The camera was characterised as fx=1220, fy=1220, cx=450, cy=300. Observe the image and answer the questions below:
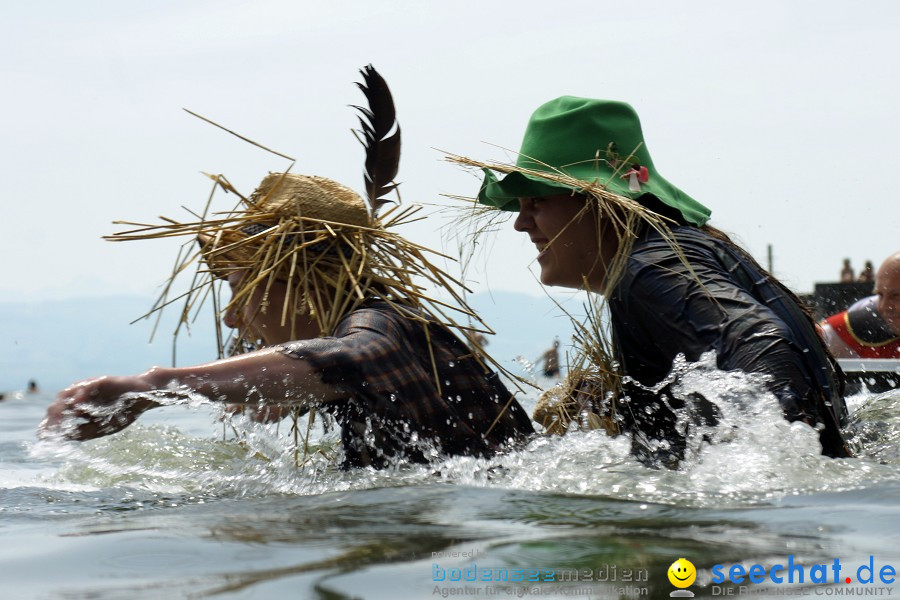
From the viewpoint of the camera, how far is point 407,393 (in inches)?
137

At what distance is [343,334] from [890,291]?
5540mm

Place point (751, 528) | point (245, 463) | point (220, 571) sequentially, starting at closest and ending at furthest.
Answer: point (220, 571)
point (751, 528)
point (245, 463)

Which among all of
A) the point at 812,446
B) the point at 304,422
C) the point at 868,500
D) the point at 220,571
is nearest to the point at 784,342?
the point at 812,446

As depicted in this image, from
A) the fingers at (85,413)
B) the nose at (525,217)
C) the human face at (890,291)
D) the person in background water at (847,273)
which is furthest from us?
the person in background water at (847,273)

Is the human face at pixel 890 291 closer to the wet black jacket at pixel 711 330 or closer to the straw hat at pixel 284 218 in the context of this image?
the wet black jacket at pixel 711 330

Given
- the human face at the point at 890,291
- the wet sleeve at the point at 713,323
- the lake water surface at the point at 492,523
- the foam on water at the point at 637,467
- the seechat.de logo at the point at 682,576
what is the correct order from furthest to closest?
the human face at the point at 890,291
the wet sleeve at the point at 713,323
the foam on water at the point at 637,467
the lake water surface at the point at 492,523
the seechat.de logo at the point at 682,576

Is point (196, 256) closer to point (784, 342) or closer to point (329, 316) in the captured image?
point (329, 316)

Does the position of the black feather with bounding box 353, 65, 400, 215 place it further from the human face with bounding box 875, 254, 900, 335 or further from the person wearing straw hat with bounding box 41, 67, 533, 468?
the human face with bounding box 875, 254, 900, 335

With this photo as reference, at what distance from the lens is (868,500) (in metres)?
3.00

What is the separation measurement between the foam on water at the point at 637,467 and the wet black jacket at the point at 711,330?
59mm

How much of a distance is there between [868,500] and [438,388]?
1240mm

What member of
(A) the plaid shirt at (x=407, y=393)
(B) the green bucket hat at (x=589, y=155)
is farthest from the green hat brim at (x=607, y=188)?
(A) the plaid shirt at (x=407, y=393)

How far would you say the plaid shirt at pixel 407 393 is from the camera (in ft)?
11.0

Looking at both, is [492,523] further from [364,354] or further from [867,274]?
[867,274]
